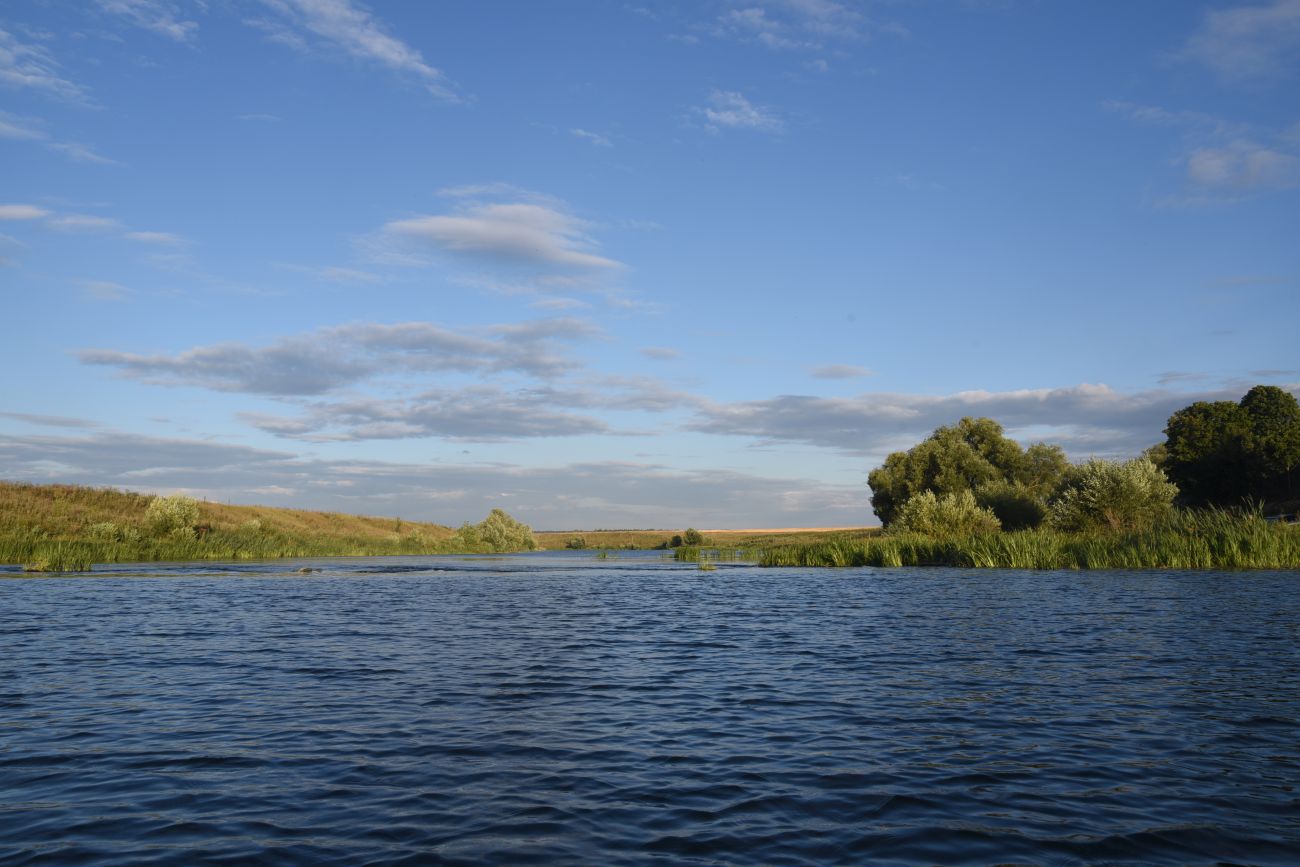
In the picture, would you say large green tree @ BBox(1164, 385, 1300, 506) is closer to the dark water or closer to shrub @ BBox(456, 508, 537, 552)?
the dark water

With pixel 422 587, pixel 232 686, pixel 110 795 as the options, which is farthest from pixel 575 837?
pixel 422 587

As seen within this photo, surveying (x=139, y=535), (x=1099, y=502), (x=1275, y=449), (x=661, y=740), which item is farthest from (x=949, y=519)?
(x=139, y=535)

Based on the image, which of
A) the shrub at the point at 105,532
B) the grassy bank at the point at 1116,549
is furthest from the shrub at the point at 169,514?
the grassy bank at the point at 1116,549

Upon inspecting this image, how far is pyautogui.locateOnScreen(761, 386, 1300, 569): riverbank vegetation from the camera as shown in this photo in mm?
39844

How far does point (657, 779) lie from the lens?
965 cm

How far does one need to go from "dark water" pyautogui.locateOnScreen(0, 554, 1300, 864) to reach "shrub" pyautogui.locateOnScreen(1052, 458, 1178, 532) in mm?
29561

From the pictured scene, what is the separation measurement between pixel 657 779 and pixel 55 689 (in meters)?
11.8

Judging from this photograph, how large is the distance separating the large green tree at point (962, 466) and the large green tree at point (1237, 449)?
12.1m

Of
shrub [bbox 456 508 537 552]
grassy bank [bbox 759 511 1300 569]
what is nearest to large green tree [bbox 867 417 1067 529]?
grassy bank [bbox 759 511 1300 569]

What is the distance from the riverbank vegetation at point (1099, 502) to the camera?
39844 mm

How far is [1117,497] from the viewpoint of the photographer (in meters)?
52.2

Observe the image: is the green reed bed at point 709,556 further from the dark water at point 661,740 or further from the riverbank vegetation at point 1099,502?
the dark water at point 661,740

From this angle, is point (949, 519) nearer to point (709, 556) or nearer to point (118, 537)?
point (709, 556)

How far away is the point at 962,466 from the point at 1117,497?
3513cm
